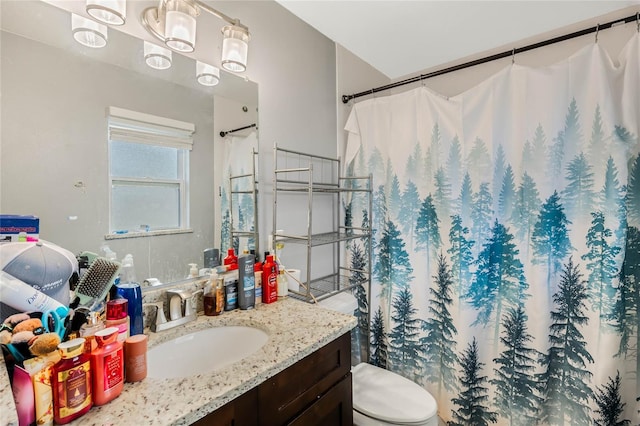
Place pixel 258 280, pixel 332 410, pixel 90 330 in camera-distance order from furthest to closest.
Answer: pixel 258 280 → pixel 332 410 → pixel 90 330

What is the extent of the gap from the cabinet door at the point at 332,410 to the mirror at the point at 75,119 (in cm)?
68

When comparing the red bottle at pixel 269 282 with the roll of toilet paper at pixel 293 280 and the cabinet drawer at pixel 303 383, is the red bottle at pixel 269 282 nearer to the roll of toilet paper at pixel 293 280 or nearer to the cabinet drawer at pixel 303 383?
the roll of toilet paper at pixel 293 280

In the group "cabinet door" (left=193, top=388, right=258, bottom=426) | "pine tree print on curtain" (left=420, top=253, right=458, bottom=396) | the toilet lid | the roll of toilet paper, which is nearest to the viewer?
"cabinet door" (left=193, top=388, right=258, bottom=426)

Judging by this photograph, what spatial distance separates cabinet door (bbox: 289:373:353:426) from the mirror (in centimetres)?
68

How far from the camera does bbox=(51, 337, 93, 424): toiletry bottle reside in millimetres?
594

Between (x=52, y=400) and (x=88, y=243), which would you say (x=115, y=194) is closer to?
(x=88, y=243)

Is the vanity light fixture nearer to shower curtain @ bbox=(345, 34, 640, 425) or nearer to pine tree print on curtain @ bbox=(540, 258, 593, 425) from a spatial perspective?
shower curtain @ bbox=(345, 34, 640, 425)

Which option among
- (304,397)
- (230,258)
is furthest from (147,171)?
(304,397)

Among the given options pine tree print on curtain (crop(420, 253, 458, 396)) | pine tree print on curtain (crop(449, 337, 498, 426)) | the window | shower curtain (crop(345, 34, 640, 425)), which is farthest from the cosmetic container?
pine tree print on curtain (crop(449, 337, 498, 426))

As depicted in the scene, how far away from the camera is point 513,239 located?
146 centimetres

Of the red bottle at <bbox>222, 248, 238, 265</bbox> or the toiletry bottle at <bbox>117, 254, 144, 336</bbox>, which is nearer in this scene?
the toiletry bottle at <bbox>117, 254, 144, 336</bbox>

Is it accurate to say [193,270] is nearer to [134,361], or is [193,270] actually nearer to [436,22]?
[134,361]

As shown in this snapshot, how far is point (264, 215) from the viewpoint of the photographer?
1.51 metres

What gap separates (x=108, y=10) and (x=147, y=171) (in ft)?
1.64
